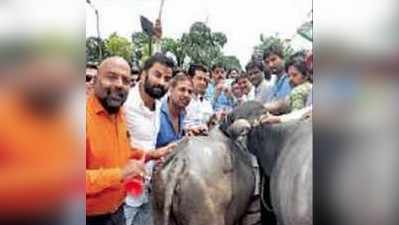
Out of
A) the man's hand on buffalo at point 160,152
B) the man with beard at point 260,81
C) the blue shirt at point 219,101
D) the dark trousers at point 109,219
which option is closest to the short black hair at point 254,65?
the man with beard at point 260,81

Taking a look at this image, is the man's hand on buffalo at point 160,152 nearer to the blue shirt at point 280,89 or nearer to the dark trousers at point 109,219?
the dark trousers at point 109,219

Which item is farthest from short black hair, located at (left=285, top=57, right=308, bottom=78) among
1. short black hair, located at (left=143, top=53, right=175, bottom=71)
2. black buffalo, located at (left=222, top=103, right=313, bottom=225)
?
short black hair, located at (left=143, top=53, right=175, bottom=71)

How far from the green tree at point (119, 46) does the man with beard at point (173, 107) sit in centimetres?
16

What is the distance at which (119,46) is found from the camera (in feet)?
5.84

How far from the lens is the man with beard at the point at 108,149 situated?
177 cm

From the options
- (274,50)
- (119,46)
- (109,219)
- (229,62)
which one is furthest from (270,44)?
(109,219)

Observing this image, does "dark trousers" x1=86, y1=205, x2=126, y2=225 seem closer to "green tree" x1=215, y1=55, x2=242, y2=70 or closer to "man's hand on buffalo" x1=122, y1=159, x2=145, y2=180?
"man's hand on buffalo" x1=122, y1=159, x2=145, y2=180

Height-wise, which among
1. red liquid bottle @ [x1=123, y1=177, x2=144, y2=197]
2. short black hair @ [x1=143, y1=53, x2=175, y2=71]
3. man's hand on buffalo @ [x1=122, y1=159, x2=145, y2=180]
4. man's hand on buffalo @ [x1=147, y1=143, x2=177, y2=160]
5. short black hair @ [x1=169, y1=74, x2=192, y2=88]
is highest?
short black hair @ [x1=143, y1=53, x2=175, y2=71]

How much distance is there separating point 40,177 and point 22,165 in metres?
0.06

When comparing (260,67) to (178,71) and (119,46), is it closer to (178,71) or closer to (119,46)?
(178,71)

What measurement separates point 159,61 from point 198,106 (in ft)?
0.60

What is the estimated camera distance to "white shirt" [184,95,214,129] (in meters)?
1.82

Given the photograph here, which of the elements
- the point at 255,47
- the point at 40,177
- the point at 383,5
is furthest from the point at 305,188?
the point at 40,177

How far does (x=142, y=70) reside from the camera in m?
1.80
